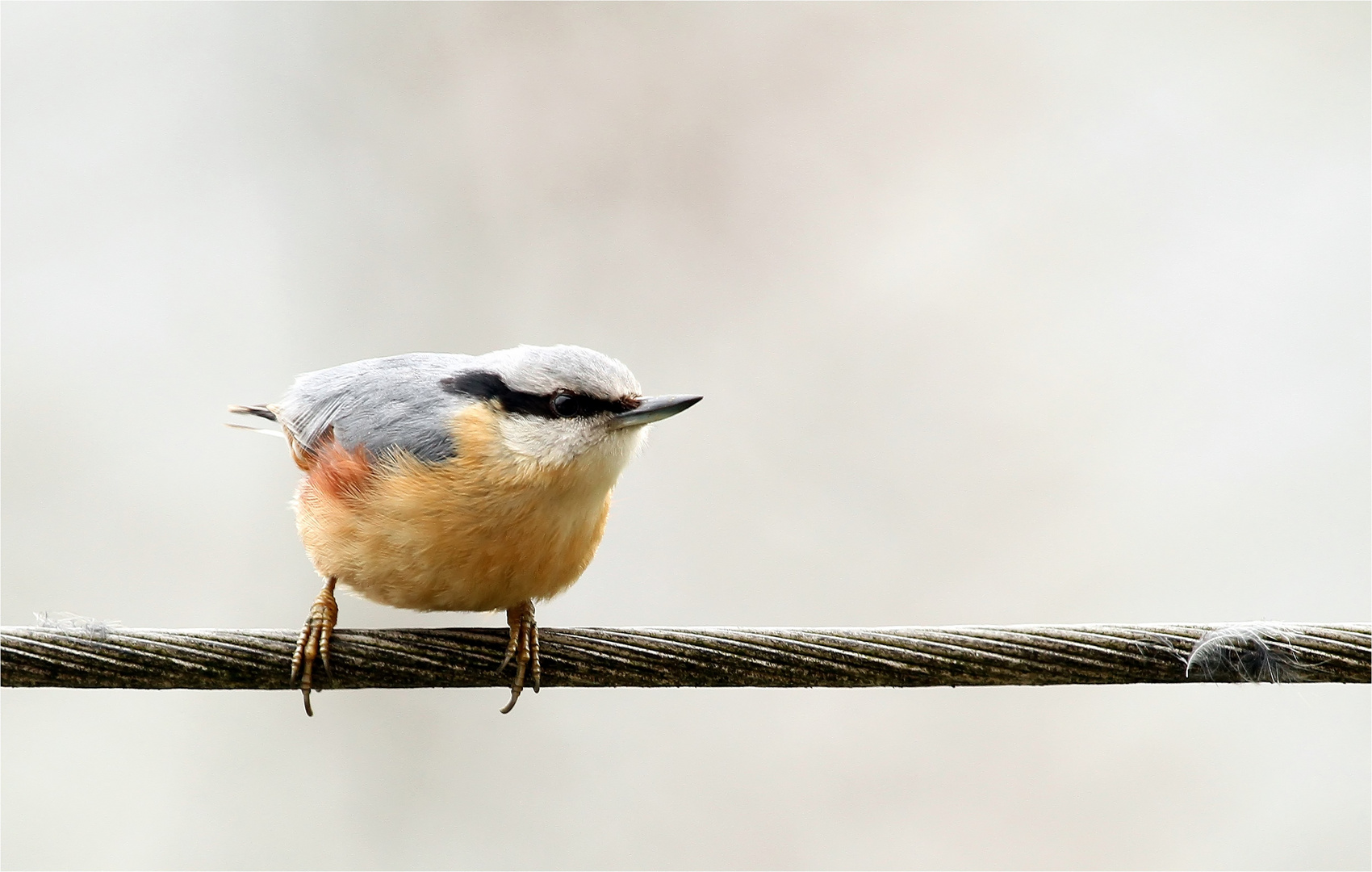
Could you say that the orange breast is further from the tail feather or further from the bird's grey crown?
the tail feather

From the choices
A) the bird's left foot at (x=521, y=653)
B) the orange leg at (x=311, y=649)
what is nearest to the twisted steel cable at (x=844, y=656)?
the orange leg at (x=311, y=649)

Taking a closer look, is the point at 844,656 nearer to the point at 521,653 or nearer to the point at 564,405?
the point at 521,653

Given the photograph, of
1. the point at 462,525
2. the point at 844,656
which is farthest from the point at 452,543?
the point at 844,656

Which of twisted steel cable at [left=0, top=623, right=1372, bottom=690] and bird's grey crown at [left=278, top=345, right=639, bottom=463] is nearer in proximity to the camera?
twisted steel cable at [left=0, top=623, right=1372, bottom=690]

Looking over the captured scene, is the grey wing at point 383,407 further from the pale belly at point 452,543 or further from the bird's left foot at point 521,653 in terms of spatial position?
the bird's left foot at point 521,653

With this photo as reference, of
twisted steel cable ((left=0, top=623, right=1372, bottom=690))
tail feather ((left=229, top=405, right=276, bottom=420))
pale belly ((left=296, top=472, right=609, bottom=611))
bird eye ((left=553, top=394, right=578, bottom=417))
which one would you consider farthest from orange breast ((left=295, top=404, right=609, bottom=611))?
tail feather ((left=229, top=405, right=276, bottom=420))

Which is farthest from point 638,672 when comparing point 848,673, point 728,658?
point 848,673
